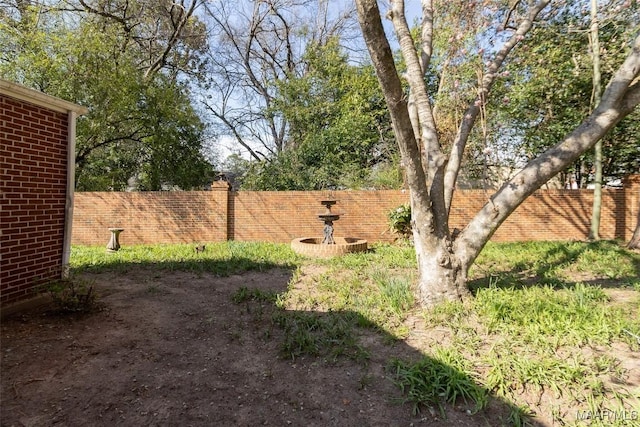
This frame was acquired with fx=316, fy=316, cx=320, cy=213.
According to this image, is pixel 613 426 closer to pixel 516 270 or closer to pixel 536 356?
pixel 536 356

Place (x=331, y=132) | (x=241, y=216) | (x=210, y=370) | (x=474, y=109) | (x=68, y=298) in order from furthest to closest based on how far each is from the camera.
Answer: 1. (x=331, y=132)
2. (x=241, y=216)
3. (x=474, y=109)
4. (x=68, y=298)
5. (x=210, y=370)

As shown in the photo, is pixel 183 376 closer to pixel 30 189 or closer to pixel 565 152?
pixel 30 189

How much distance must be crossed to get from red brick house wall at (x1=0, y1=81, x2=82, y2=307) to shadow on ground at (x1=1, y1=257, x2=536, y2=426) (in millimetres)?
488

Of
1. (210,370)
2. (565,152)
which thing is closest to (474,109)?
(565,152)

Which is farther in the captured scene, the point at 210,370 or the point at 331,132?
the point at 331,132

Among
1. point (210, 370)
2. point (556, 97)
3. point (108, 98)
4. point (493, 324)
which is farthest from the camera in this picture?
point (108, 98)

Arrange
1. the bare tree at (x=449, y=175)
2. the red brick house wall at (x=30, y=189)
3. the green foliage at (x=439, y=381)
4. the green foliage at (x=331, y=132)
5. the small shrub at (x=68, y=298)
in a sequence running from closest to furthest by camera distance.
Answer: the green foliage at (x=439, y=381)
the bare tree at (x=449, y=175)
the red brick house wall at (x=30, y=189)
the small shrub at (x=68, y=298)
the green foliage at (x=331, y=132)

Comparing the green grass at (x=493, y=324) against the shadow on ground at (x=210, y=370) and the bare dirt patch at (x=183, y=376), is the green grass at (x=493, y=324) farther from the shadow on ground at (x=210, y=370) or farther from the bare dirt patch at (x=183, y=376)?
the bare dirt patch at (x=183, y=376)

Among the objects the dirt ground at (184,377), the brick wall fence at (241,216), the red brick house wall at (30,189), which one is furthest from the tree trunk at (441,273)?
the brick wall fence at (241,216)

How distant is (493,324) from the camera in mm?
3051

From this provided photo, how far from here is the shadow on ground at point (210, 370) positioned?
2.10m

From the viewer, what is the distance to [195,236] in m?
9.53

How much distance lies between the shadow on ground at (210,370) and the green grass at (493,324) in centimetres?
4

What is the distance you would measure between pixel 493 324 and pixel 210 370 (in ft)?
8.65
